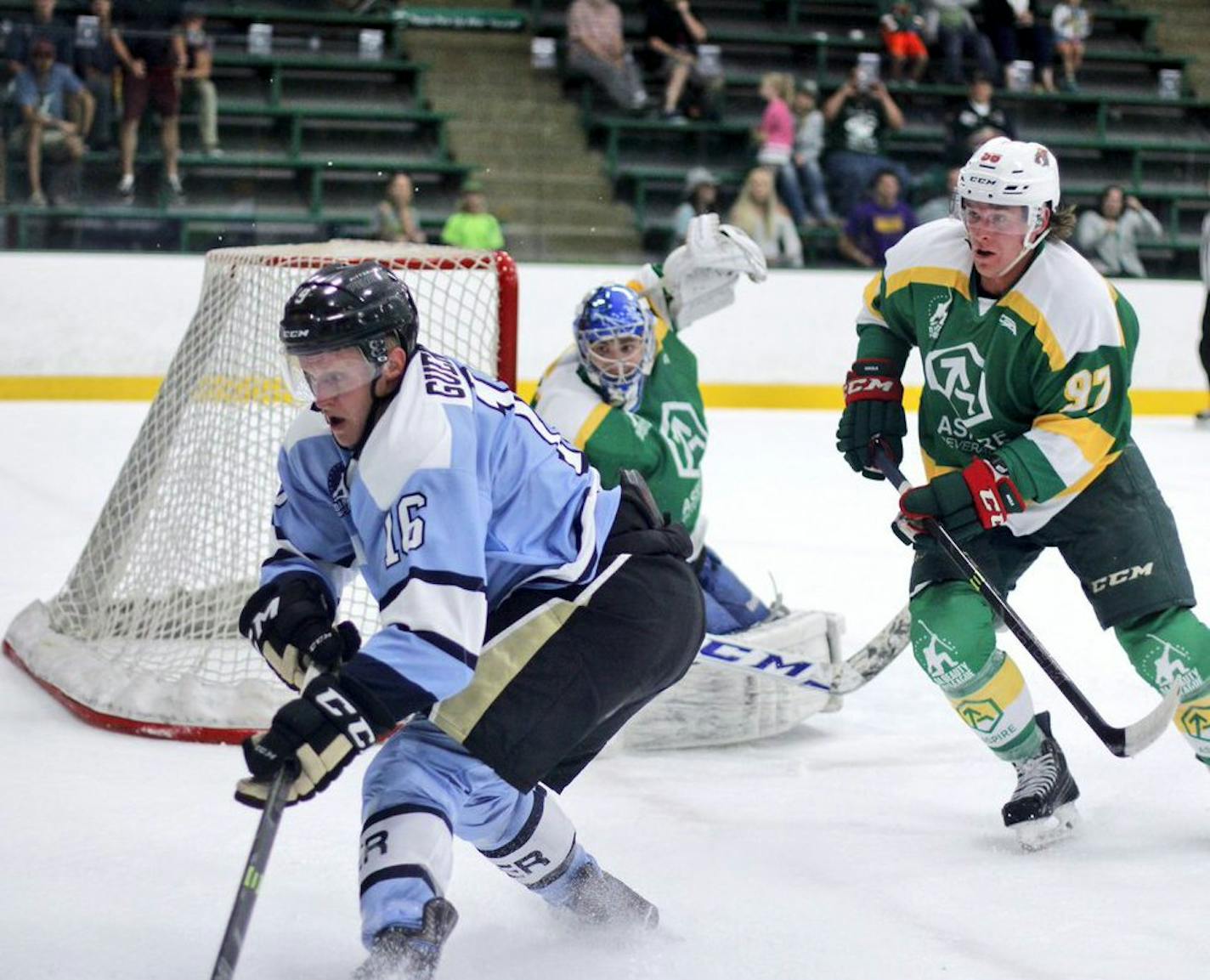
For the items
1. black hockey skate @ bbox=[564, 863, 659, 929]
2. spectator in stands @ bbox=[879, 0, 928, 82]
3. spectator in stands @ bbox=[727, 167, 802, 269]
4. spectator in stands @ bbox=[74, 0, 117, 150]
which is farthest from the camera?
spectator in stands @ bbox=[879, 0, 928, 82]

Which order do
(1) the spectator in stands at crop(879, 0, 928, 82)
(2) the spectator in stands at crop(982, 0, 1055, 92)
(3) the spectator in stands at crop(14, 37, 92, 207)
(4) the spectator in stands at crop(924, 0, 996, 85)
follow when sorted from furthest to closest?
1. (2) the spectator in stands at crop(982, 0, 1055, 92)
2. (4) the spectator in stands at crop(924, 0, 996, 85)
3. (1) the spectator in stands at crop(879, 0, 928, 82)
4. (3) the spectator in stands at crop(14, 37, 92, 207)

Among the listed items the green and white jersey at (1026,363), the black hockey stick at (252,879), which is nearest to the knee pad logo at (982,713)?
the green and white jersey at (1026,363)

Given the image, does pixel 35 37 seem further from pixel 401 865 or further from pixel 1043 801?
pixel 401 865

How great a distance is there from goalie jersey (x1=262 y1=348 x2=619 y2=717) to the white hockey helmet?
0.82m

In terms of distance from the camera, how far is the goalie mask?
1.81 m

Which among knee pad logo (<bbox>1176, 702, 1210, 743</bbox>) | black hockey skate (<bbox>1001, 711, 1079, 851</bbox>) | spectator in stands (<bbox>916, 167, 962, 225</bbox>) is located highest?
knee pad logo (<bbox>1176, 702, 1210, 743</bbox>)

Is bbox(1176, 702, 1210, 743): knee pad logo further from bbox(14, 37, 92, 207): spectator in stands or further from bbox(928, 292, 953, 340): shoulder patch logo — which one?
bbox(14, 37, 92, 207): spectator in stands

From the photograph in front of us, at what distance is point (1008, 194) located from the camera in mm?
2520

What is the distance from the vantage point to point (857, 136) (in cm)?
878

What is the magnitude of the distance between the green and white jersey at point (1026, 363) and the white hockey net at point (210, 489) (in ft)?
2.93

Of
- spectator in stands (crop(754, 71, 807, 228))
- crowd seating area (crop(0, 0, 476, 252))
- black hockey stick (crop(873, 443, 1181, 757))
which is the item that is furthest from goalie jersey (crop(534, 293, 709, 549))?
spectator in stands (crop(754, 71, 807, 228))

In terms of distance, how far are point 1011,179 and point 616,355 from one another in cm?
81

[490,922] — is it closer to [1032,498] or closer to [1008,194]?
[1032,498]

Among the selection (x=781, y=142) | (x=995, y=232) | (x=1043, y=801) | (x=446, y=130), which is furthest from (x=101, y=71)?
(x=1043, y=801)
